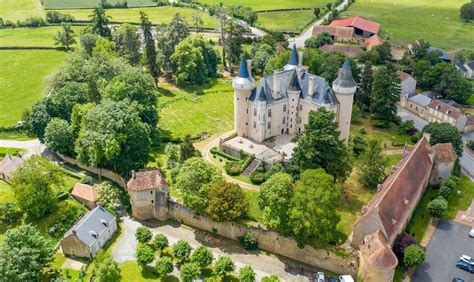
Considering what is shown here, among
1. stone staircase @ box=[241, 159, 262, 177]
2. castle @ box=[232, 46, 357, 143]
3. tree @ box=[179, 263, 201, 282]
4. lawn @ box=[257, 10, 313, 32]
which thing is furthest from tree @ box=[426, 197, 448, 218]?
lawn @ box=[257, 10, 313, 32]

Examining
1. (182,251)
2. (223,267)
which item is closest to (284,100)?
(182,251)

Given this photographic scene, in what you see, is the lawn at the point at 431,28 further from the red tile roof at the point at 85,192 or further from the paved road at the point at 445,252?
the red tile roof at the point at 85,192

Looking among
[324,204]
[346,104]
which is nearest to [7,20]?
[346,104]

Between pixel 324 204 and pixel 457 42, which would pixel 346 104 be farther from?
pixel 457 42

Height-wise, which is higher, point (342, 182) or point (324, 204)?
point (324, 204)

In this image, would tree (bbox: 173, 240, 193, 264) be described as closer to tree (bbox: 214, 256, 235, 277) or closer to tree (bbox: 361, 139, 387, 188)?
tree (bbox: 214, 256, 235, 277)
